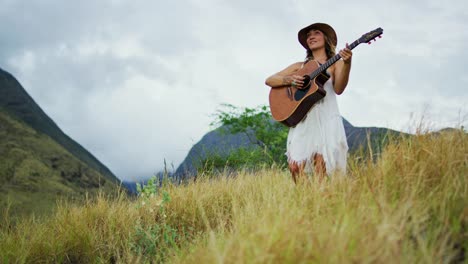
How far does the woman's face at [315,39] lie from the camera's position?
436 cm

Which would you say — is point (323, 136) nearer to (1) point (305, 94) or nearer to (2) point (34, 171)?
Result: (1) point (305, 94)

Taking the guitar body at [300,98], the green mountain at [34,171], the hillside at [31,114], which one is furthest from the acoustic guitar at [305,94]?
the hillside at [31,114]

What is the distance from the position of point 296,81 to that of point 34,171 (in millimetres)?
85059

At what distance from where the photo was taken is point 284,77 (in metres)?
4.35

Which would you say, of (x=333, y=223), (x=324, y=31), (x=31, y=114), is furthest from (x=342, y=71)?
(x=31, y=114)

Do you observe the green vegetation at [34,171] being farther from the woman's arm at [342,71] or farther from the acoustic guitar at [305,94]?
the woman's arm at [342,71]

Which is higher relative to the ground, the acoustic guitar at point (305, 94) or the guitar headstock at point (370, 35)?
the guitar headstock at point (370, 35)

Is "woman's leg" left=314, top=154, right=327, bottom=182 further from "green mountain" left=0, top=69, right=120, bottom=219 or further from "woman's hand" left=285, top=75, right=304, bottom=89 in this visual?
"green mountain" left=0, top=69, right=120, bottom=219

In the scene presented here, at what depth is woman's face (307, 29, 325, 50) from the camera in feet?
14.3

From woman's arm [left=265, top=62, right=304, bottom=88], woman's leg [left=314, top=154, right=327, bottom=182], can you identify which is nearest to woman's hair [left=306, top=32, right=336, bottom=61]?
woman's arm [left=265, top=62, right=304, bottom=88]

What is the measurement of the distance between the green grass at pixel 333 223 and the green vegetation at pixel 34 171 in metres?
60.4

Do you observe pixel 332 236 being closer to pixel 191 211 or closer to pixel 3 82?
pixel 191 211

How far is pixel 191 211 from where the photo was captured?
5.09 metres

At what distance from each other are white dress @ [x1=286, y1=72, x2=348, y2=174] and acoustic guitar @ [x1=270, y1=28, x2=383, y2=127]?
61 mm
